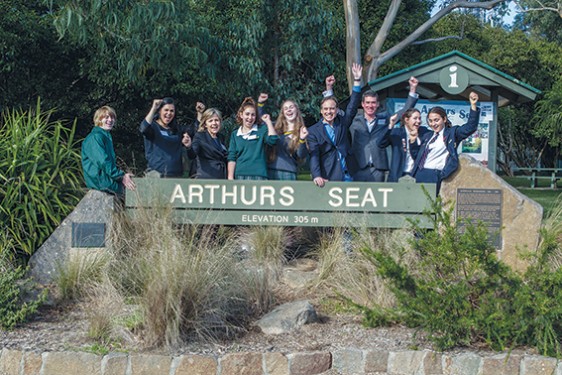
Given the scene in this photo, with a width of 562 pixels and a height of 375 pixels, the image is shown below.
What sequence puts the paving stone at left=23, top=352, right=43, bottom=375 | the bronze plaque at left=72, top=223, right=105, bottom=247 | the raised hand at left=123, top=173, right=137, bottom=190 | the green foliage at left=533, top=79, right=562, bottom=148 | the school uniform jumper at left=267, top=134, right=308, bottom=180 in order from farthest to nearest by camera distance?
the green foliage at left=533, top=79, right=562, bottom=148 < the school uniform jumper at left=267, top=134, right=308, bottom=180 < the raised hand at left=123, top=173, right=137, bottom=190 < the bronze plaque at left=72, top=223, right=105, bottom=247 < the paving stone at left=23, top=352, right=43, bottom=375

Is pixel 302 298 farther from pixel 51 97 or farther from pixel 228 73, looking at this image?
pixel 51 97

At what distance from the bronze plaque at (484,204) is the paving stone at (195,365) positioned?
Result: 3227mm

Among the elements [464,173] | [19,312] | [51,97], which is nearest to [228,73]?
[51,97]

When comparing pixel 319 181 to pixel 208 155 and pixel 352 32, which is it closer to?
pixel 208 155

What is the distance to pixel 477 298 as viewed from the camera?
6.07 m

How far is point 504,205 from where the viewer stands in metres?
7.79

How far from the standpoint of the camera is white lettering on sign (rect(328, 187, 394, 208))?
24.9 feet

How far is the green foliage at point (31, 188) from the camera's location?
7.78 metres

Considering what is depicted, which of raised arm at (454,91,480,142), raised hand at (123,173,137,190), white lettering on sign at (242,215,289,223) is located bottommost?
white lettering on sign at (242,215,289,223)

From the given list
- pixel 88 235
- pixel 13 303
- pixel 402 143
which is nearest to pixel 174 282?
pixel 13 303

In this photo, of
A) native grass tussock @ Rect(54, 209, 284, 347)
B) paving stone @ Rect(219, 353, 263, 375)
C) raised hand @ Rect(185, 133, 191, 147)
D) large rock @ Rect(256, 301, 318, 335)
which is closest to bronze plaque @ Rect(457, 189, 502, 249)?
native grass tussock @ Rect(54, 209, 284, 347)

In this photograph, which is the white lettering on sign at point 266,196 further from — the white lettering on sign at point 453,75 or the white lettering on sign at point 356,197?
the white lettering on sign at point 453,75

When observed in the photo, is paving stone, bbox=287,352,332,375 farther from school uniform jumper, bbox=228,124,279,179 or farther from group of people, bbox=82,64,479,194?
school uniform jumper, bbox=228,124,279,179

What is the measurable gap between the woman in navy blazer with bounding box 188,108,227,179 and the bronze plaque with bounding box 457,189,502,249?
8.03 feet
